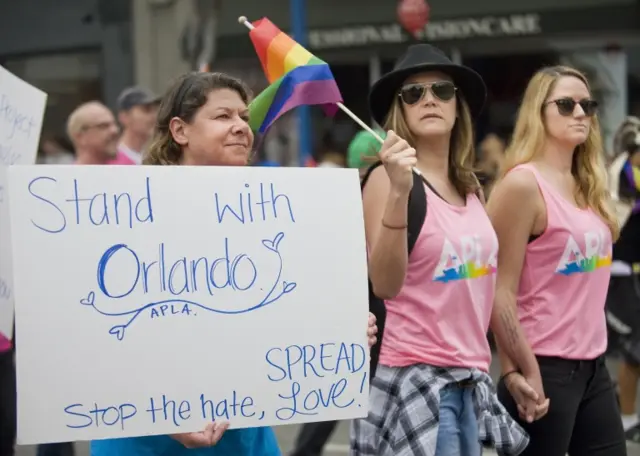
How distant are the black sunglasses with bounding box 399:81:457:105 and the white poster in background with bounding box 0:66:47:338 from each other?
4.35 feet

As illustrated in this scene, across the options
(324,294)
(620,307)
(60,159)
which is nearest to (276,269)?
(324,294)

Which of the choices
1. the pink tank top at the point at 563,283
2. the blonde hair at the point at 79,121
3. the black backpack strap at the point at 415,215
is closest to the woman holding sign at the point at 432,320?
the black backpack strap at the point at 415,215

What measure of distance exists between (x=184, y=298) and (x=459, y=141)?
1.32 m

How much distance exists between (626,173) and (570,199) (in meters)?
3.10

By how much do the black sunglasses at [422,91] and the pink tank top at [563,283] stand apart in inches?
16.9

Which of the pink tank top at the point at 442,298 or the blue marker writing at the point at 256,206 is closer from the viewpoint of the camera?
the blue marker writing at the point at 256,206

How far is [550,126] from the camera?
3.76 metres

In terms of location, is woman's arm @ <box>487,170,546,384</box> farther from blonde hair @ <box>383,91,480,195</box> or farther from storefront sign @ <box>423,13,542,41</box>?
storefront sign @ <box>423,13,542,41</box>

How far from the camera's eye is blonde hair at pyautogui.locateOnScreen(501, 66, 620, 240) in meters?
3.74

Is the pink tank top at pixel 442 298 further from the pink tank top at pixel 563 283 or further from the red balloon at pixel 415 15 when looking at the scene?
the red balloon at pixel 415 15

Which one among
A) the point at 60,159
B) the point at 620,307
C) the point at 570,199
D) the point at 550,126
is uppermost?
the point at 60,159

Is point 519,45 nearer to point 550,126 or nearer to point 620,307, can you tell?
point 620,307

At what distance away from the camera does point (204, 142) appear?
2.90 m

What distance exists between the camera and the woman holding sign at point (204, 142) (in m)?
2.77
